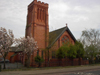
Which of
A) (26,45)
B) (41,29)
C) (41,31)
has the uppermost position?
(41,29)

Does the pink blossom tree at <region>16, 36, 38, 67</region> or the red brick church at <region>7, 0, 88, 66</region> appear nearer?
the pink blossom tree at <region>16, 36, 38, 67</region>

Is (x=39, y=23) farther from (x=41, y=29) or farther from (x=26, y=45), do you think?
(x=26, y=45)

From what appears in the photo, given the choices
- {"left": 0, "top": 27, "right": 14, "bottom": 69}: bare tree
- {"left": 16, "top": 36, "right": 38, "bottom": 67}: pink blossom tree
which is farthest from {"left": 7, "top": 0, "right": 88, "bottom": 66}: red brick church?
{"left": 0, "top": 27, "right": 14, "bottom": 69}: bare tree

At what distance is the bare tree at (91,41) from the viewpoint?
36.1 metres

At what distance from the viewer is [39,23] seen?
32781 mm

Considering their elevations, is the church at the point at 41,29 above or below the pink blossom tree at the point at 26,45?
above

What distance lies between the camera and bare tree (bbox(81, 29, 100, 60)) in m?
36.1

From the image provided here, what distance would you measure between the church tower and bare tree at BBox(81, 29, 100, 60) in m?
13.4

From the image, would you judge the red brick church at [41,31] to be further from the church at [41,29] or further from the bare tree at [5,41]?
the bare tree at [5,41]

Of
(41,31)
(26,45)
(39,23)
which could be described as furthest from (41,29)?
(26,45)

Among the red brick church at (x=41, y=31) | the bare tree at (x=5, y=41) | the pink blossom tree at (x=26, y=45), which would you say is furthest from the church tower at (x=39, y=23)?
the bare tree at (x=5, y=41)

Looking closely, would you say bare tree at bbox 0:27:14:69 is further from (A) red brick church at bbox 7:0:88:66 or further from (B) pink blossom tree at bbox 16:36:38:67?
(A) red brick church at bbox 7:0:88:66

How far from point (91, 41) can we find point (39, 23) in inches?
724

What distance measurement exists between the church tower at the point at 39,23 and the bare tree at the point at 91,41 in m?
13.4
